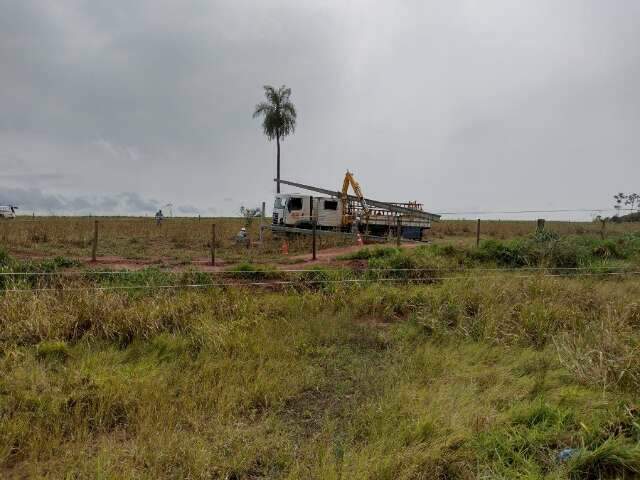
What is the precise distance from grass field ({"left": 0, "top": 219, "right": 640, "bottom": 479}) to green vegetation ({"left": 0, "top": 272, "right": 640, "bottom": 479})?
0.06 ft

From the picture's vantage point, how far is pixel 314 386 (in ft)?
14.6

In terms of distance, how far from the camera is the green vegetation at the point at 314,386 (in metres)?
3.06

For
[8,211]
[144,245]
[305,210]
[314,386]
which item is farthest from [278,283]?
[8,211]

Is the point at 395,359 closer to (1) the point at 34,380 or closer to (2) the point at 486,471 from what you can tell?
(2) the point at 486,471

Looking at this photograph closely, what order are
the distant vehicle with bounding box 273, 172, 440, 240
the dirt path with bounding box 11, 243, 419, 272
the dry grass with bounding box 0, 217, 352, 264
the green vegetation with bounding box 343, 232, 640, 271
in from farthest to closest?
the distant vehicle with bounding box 273, 172, 440, 240 < the dry grass with bounding box 0, 217, 352, 264 < the dirt path with bounding box 11, 243, 419, 272 < the green vegetation with bounding box 343, 232, 640, 271

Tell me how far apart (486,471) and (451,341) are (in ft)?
9.75

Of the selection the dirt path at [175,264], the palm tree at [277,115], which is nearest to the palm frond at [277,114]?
the palm tree at [277,115]

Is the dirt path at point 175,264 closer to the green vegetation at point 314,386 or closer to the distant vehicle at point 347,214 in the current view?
the green vegetation at point 314,386

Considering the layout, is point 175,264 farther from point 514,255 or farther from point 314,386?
point 514,255

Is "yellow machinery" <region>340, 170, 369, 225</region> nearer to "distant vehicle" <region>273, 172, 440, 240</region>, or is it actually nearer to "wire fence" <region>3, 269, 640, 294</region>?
"distant vehicle" <region>273, 172, 440, 240</region>

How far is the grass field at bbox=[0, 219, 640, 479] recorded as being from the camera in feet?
10.1

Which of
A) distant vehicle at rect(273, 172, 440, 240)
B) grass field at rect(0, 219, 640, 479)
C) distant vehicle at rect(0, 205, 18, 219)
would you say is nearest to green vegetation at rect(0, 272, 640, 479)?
grass field at rect(0, 219, 640, 479)

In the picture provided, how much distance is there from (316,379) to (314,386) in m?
0.13

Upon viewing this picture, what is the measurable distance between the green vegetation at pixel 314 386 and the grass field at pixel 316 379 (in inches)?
0.8
